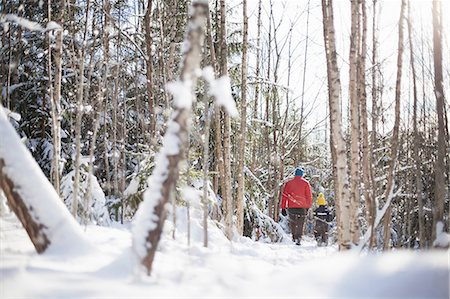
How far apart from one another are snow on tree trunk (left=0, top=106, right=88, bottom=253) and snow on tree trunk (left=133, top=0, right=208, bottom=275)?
0.69 m

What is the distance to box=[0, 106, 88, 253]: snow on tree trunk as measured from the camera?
9.14 feet

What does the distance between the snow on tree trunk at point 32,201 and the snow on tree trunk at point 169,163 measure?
0.69 metres

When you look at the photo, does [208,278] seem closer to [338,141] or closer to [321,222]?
[338,141]

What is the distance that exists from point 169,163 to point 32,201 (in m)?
1.15

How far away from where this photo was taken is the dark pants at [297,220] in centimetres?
899

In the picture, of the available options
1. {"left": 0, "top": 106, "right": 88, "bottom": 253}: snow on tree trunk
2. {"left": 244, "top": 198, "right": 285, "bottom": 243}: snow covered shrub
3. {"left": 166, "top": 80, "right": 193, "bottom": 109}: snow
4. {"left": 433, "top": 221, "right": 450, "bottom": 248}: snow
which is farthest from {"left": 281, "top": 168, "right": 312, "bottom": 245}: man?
{"left": 166, "top": 80, "right": 193, "bottom": 109}: snow

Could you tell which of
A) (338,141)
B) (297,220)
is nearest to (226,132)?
(338,141)

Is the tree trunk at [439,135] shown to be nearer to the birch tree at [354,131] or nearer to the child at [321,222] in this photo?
the birch tree at [354,131]

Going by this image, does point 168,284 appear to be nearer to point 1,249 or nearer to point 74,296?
point 74,296

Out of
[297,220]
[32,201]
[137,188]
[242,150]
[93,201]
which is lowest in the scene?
[297,220]

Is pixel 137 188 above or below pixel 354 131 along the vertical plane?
below

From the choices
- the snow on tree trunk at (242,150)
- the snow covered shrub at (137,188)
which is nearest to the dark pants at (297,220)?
the snow on tree trunk at (242,150)

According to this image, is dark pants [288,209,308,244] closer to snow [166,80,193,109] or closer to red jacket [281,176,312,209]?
red jacket [281,176,312,209]

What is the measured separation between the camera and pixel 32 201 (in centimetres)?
279
